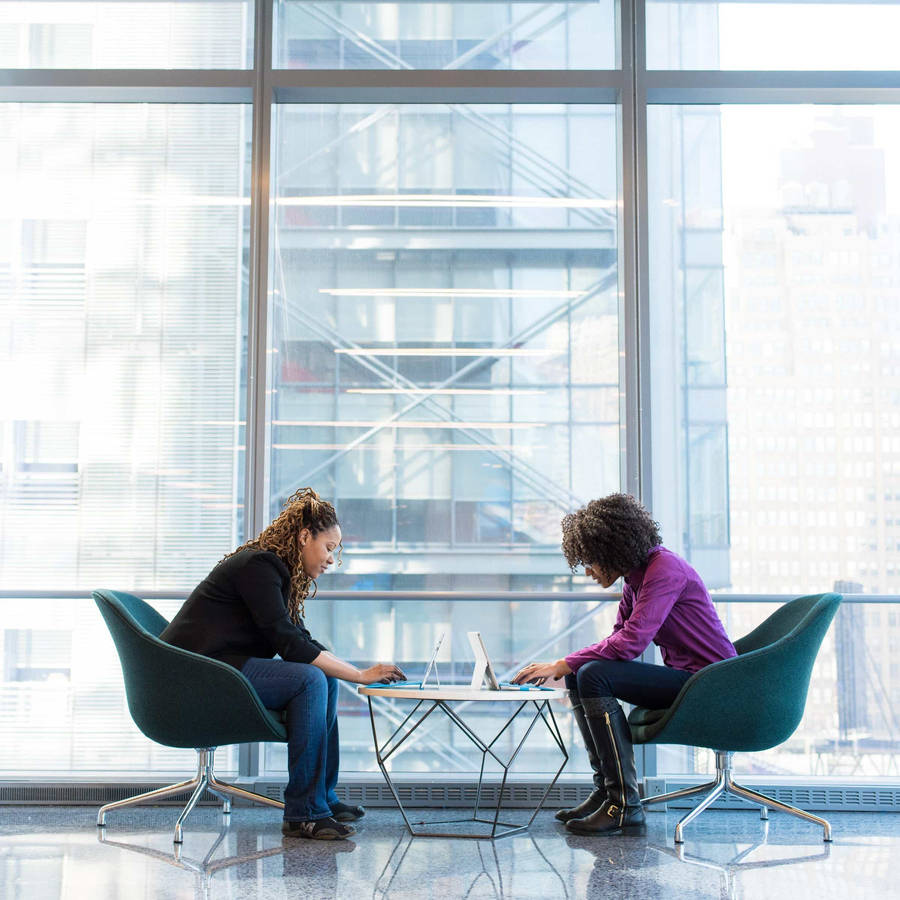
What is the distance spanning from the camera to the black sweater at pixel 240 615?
3.32 m

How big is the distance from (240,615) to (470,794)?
43.9 inches

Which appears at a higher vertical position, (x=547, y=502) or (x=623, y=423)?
(x=623, y=423)

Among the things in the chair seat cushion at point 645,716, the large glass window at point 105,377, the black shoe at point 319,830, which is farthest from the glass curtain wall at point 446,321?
the black shoe at point 319,830

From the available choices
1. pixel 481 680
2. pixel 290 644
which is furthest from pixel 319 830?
pixel 481 680

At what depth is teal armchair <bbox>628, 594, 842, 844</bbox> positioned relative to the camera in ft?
10.6

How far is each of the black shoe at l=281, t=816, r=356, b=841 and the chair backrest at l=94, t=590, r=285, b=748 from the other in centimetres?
27

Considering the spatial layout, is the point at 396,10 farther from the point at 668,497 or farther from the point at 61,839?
the point at 61,839

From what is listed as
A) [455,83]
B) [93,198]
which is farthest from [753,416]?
[93,198]

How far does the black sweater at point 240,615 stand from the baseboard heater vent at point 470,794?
746mm

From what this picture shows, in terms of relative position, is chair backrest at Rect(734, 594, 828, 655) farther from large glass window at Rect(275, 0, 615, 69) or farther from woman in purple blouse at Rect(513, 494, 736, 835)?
large glass window at Rect(275, 0, 615, 69)

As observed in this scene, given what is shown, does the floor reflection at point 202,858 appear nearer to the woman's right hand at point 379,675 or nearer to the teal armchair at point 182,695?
the teal armchair at point 182,695

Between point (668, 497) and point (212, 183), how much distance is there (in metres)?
2.14

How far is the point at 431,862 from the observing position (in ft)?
9.78

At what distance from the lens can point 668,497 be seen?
4102 mm
